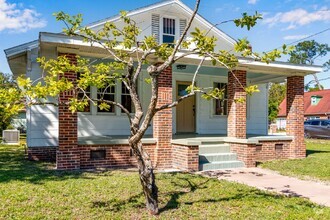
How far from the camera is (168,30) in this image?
11914 mm

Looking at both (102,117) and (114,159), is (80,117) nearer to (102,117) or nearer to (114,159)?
(102,117)

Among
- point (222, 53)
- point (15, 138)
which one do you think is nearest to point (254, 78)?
point (222, 53)

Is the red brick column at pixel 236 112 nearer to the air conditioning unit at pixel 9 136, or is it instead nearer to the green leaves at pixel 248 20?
the green leaves at pixel 248 20

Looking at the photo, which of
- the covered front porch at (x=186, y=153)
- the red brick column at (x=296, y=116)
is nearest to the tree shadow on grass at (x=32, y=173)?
the covered front porch at (x=186, y=153)

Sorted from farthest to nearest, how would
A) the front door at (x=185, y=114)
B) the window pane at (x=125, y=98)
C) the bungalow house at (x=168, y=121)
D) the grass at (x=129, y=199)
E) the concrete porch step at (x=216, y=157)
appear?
the front door at (x=185, y=114)
the window pane at (x=125, y=98)
the concrete porch step at (x=216, y=157)
the bungalow house at (x=168, y=121)
the grass at (x=129, y=199)

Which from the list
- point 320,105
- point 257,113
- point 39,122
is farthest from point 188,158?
point 320,105

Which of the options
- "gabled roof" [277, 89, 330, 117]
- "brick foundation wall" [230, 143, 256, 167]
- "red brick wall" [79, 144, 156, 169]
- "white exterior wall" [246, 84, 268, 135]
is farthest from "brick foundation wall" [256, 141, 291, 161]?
"gabled roof" [277, 89, 330, 117]

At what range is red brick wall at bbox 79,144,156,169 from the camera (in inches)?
327

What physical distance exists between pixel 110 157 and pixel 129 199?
340cm

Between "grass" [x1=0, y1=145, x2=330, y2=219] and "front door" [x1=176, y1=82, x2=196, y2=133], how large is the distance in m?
5.84

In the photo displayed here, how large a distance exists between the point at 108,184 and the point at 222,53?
11.6 feet

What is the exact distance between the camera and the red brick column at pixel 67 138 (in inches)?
311

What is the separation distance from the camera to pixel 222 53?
17.7ft

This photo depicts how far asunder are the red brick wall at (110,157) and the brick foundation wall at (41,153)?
217cm
